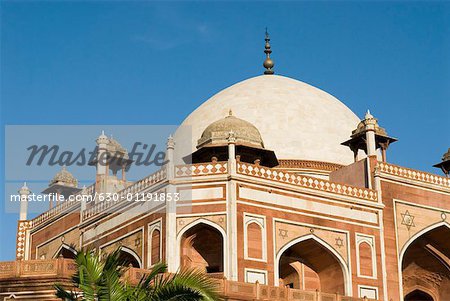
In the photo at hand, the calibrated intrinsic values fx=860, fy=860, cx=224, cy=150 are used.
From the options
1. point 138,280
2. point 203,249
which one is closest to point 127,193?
point 203,249

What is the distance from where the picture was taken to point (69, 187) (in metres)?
33.9

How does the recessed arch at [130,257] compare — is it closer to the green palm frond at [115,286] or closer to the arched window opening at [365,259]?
the arched window opening at [365,259]

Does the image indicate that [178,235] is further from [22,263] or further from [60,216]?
[60,216]

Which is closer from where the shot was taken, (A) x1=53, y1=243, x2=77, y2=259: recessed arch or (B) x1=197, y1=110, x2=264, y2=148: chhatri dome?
(B) x1=197, y1=110, x2=264, y2=148: chhatri dome

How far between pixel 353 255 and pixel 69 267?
9068 millimetres

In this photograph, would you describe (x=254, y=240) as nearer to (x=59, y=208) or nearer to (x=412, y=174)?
(x=412, y=174)

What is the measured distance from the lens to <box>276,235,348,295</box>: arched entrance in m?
25.1

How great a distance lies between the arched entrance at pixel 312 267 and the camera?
2508 centimetres

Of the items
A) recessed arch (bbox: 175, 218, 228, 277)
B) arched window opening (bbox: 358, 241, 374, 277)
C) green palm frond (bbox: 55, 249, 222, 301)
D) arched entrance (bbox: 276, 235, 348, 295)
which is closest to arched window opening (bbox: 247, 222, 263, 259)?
recessed arch (bbox: 175, 218, 228, 277)

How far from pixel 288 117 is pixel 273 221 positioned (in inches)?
338

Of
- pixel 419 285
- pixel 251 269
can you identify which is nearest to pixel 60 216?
pixel 251 269

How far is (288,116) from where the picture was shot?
105ft

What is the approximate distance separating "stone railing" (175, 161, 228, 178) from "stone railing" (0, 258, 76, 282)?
525 cm

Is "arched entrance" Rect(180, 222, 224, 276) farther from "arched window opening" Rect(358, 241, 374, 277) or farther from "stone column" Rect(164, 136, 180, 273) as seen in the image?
"arched window opening" Rect(358, 241, 374, 277)
